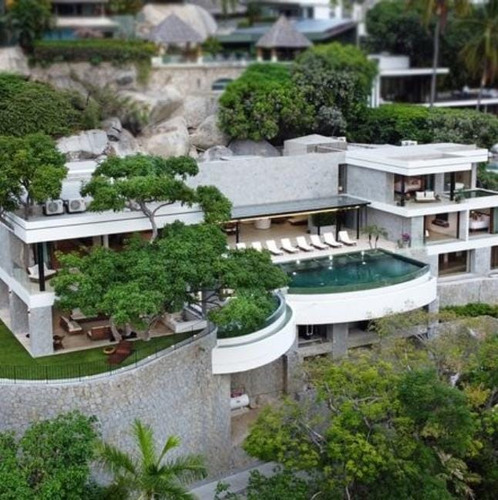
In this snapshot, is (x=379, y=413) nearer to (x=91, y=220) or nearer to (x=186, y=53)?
(x=91, y=220)

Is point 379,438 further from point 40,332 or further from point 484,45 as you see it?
point 484,45

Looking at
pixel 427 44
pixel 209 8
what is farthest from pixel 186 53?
pixel 427 44

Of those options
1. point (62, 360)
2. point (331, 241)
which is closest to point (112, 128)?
point (331, 241)

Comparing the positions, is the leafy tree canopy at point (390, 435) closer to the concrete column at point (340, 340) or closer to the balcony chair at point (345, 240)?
the concrete column at point (340, 340)

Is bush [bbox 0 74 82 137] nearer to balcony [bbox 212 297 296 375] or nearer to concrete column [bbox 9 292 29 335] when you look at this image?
concrete column [bbox 9 292 29 335]

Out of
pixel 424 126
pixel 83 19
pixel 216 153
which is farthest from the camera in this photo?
pixel 83 19

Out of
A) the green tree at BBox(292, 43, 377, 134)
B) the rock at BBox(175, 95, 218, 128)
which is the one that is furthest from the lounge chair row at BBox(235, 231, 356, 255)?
the rock at BBox(175, 95, 218, 128)
